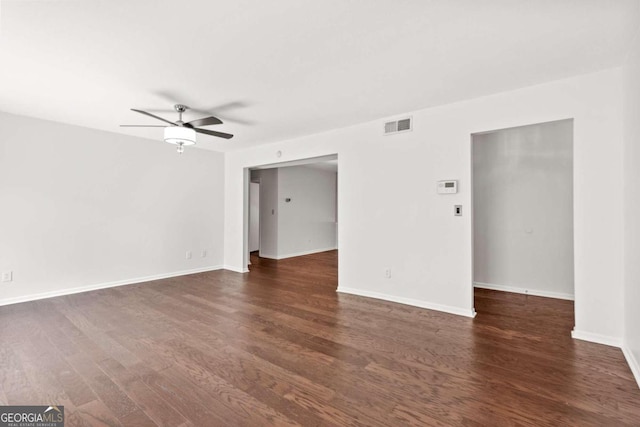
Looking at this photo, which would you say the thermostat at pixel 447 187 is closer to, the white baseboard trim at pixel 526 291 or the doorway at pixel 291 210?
the white baseboard trim at pixel 526 291

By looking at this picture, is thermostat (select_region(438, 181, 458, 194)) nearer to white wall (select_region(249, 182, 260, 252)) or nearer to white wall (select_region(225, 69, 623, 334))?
white wall (select_region(225, 69, 623, 334))

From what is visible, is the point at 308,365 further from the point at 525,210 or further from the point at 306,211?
the point at 306,211

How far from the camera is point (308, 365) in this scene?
2.30 meters

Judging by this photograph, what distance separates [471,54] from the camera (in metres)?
2.40

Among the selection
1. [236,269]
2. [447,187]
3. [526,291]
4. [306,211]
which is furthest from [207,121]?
[306,211]

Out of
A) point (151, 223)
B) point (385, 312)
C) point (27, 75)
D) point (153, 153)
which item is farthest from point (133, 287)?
point (385, 312)

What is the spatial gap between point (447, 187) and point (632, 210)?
1.54 m

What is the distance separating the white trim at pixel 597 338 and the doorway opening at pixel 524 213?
1.02m

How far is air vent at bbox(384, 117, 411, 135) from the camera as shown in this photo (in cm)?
381

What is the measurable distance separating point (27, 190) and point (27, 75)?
77.6 inches

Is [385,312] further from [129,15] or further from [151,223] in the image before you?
[151,223]

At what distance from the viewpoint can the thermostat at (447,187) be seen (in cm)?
343

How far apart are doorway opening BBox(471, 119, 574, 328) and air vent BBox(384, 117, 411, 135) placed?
1.16m

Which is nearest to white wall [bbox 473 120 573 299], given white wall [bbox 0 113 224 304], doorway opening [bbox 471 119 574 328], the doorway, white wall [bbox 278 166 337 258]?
doorway opening [bbox 471 119 574 328]
